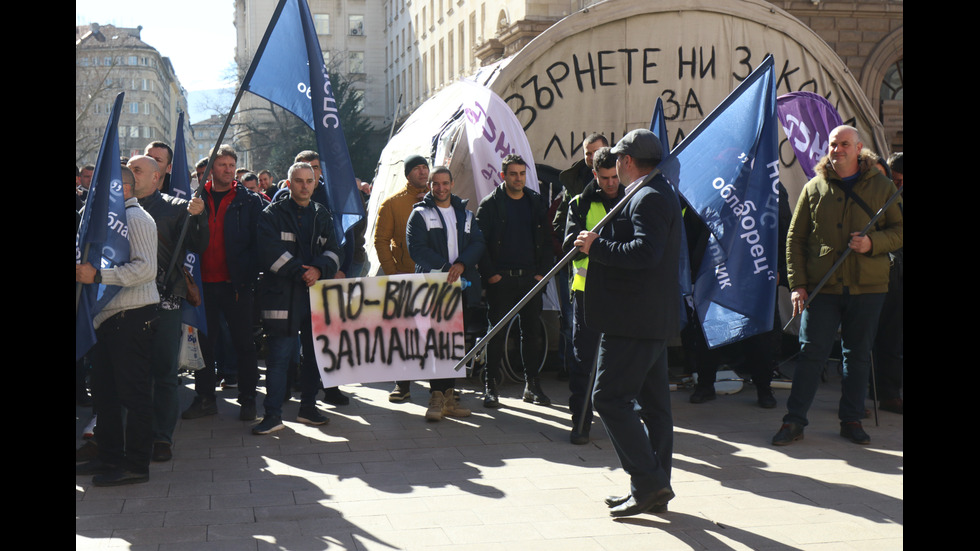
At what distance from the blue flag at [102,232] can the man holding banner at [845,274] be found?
4286 millimetres

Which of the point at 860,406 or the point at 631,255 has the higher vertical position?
the point at 631,255

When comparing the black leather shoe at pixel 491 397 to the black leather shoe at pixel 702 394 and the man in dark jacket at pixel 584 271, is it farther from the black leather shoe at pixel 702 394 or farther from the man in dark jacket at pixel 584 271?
the black leather shoe at pixel 702 394

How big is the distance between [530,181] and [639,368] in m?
4.60

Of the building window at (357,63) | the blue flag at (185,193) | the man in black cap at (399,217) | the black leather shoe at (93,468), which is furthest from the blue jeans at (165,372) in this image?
the building window at (357,63)

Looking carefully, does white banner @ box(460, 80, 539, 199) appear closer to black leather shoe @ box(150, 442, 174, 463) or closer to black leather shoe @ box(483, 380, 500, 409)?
black leather shoe @ box(483, 380, 500, 409)

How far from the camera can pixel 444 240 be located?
7.91 meters

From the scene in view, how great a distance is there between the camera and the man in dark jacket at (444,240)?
781 centimetres

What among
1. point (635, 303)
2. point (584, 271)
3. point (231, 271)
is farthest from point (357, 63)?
point (635, 303)

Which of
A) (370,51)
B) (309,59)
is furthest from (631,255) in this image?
(370,51)

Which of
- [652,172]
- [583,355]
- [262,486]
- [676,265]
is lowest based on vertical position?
[262,486]

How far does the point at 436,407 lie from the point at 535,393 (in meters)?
1.07

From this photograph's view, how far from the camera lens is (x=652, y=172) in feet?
16.7

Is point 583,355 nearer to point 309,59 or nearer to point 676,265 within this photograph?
point 676,265
